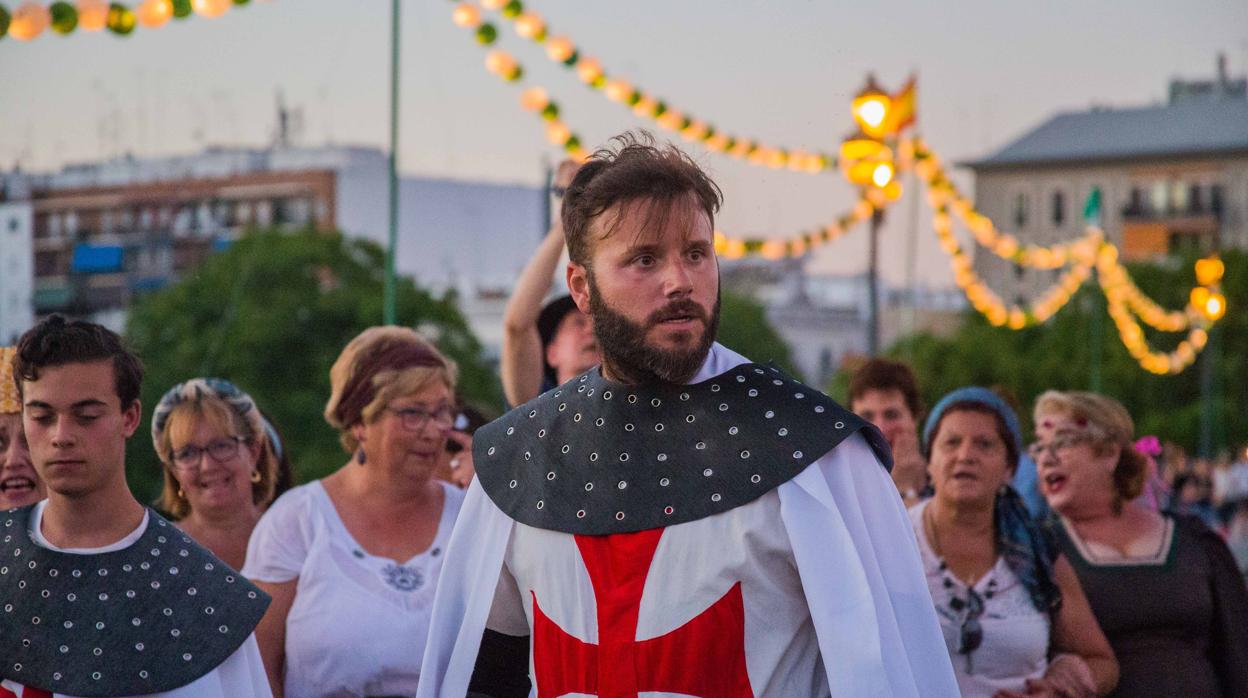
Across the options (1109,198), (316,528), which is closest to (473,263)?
(1109,198)

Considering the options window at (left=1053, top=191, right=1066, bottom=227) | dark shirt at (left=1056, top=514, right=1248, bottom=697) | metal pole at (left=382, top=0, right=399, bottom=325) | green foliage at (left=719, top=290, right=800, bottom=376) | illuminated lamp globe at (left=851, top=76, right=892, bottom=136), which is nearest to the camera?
dark shirt at (left=1056, top=514, right=1248, bottom=697)

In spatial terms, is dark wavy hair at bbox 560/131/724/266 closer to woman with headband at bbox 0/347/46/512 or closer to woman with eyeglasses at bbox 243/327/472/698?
woman with eyeglasses at bbox 243/327/472/698

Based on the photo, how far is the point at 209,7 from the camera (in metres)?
6.95

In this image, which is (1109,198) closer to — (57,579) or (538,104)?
(538,104)

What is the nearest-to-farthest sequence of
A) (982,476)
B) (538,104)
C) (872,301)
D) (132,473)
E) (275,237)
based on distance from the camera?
1. (982,476)
2. (538,104)
3. (872,301)
4. (132,473)
5. (275,237)

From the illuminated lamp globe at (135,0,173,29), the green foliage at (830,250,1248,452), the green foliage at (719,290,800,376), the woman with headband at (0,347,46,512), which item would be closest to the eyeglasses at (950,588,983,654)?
the woman with headband at (0,347,46,512)

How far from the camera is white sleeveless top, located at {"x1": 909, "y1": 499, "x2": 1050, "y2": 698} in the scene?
5238 mm

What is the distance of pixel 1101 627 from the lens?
232 inches

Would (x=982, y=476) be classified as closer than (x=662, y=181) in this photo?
No

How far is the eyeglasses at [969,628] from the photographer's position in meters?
5.23

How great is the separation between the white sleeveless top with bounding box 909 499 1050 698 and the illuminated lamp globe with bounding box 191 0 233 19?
11.9 feet

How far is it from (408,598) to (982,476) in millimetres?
1843

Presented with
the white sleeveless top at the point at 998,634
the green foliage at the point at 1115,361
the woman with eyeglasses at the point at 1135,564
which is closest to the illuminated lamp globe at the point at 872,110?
the woman with eyeglasses at the point at 1135,564

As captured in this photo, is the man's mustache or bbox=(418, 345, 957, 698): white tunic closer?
bbox=(418, 345, 957, 698): white tunic
